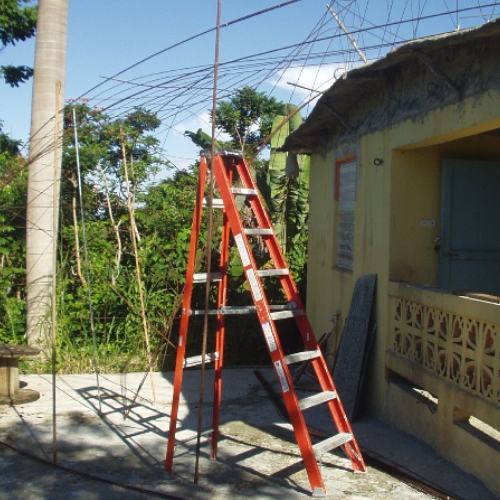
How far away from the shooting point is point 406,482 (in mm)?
4711

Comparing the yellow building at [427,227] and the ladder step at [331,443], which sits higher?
the yellow building at [427,227]

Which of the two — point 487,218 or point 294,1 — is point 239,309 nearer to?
point 294,1

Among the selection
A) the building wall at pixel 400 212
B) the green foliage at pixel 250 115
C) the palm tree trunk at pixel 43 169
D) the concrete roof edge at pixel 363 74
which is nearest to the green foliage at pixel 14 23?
the green foliage at pixel 250 115

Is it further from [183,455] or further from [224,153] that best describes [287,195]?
[183,455]

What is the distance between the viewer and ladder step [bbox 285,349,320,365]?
4562mm

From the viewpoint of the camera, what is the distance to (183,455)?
17.4 ft

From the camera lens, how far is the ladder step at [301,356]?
456cm

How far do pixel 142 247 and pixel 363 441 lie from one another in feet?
17.7

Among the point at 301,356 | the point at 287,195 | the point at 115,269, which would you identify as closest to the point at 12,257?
the point at 115,269

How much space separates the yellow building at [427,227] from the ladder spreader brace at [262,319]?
105 cm

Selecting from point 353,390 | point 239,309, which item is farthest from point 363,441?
point 239,309

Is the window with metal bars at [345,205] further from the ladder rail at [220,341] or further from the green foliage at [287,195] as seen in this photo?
the green foliage at [287,195]

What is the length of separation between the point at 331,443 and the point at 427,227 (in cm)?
270

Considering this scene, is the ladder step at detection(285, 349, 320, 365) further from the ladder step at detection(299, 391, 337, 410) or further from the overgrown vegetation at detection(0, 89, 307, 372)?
the overgrown vegetation at detection(0, 89, 307, 372)
